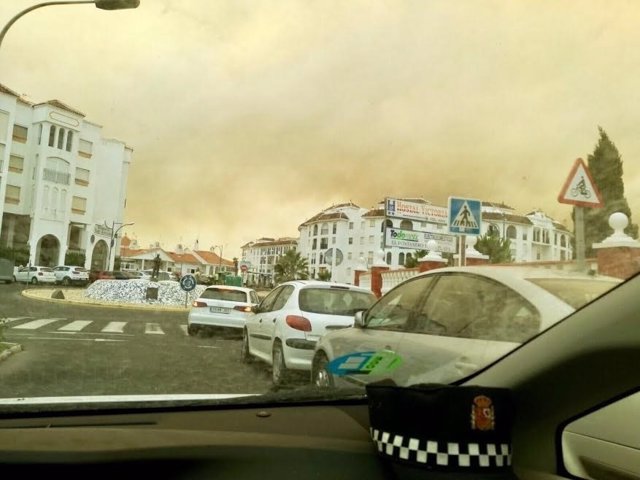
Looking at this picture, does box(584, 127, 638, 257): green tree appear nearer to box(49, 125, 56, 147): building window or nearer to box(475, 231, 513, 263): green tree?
box(475, 231, 513, 263): green tree

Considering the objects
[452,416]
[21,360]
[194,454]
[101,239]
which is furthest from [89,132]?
[452,416]

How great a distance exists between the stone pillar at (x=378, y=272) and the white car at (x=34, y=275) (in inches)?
93.4

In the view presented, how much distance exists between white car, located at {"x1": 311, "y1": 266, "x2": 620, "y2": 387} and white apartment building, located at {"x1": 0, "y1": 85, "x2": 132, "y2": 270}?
5.05ft

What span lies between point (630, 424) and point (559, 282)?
55 centimetres

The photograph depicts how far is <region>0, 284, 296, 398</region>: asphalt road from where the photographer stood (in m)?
2.91

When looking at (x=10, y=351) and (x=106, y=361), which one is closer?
(x=10, y=351)

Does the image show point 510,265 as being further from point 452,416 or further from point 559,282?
point 452,416

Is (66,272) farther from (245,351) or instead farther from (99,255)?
(245,351)

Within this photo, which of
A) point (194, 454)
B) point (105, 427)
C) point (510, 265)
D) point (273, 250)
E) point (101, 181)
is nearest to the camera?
point (194, 454)

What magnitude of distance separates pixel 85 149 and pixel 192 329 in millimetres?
3634

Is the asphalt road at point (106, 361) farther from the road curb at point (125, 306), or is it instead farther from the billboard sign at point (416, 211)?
the billboard sign at point (416, 211)

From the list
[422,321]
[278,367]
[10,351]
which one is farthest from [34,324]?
[422,321]

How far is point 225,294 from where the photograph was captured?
7.59 m

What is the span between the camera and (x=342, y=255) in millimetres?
3832
